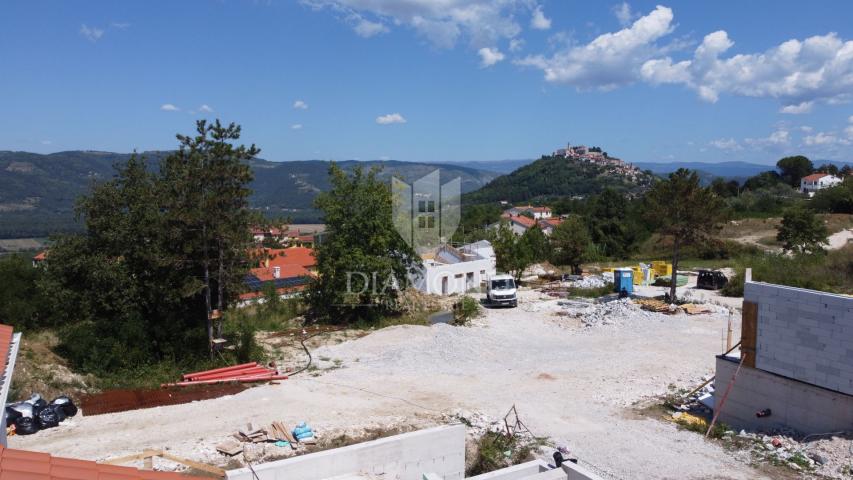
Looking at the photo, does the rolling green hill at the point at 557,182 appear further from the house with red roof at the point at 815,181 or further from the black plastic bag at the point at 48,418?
the black plastic bag at the point at 48,418

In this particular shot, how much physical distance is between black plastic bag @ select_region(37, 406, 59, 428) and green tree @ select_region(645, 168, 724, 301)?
25164mm

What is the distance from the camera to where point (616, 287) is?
30.7 m

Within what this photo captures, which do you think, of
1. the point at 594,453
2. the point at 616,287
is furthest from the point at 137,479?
the point at 616,287

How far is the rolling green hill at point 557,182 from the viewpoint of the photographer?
156 meters

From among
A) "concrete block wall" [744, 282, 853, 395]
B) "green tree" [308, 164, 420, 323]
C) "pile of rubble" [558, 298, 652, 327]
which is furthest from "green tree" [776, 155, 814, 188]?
"concrete block wall" [744, 282, 853, 395]

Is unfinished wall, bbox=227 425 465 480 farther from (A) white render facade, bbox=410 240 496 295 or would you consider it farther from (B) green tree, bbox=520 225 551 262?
(B) green tree, bbox=520 225 551 262

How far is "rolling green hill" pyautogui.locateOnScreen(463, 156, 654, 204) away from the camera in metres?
156

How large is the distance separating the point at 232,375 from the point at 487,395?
7000 millimetres

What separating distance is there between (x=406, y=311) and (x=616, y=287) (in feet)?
41.8

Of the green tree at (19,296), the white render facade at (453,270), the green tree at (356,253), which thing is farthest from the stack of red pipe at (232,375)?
the white render facade at (453,270)

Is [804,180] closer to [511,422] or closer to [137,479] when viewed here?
[511,422]

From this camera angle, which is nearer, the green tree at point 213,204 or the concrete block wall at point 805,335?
the concrete block wall at point 805,335

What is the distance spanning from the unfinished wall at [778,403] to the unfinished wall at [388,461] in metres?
7.02

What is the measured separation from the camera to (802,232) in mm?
43281
